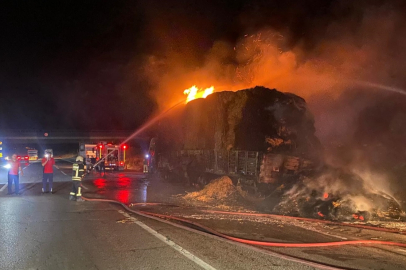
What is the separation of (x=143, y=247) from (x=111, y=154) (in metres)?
21.7

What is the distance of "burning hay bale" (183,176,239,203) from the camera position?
469 inches

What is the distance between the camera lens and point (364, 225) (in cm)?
823

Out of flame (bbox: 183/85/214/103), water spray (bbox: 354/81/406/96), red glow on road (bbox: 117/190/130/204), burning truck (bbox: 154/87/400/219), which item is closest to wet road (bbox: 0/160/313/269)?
red glow on road (bbox: 117/190/130/204)

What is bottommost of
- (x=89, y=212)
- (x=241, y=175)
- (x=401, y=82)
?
(x=89, y=212)

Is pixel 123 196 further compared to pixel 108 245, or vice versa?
pixel 123 196

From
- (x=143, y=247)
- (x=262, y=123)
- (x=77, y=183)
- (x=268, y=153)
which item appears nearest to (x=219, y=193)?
(x=268, y=153)

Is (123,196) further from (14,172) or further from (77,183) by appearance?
(14,172)

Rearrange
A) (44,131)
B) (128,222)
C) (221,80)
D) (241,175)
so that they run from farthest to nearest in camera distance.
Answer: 1. (44,131)
2. (221,80)
3. (241,175)
4. (128,222)

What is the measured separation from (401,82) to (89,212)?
1426 centimetres

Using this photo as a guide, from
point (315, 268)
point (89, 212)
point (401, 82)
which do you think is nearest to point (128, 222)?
point (89, 212)

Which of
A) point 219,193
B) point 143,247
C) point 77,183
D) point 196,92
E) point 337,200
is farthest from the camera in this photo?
point 196,92

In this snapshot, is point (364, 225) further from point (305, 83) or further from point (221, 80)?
point (221, 80)

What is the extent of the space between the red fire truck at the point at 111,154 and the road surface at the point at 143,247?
1778 centimetres

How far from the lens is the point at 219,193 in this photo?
12.2m
